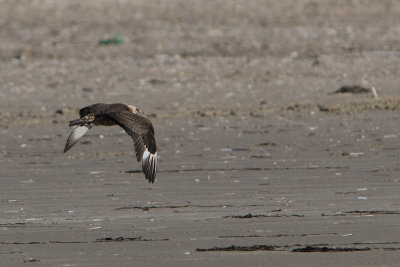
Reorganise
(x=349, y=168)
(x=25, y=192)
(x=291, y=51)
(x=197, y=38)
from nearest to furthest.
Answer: (x=25, y=192)
(x=349, y=168)
(x=291, y=51)
(x=197, y=38)

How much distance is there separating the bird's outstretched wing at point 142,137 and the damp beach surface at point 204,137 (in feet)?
0.69

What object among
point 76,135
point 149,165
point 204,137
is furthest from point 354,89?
point 149,165

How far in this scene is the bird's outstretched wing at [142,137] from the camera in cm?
823

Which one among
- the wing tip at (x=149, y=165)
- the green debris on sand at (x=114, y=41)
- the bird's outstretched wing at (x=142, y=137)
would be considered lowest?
the wing tip at (x=149, y=165)

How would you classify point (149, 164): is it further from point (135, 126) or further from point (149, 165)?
point (135, 126)

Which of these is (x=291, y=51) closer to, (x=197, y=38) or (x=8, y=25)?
(x=197, y=38)

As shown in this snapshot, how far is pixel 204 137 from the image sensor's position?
10.9 m

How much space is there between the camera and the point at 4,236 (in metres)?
6.54

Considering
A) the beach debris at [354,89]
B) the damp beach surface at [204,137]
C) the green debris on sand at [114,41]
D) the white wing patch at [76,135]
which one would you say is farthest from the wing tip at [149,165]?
the green debris on sand at [114,41]

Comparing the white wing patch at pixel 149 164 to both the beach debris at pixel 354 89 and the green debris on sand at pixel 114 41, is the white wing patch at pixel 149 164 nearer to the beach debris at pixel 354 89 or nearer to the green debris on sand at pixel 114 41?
the beach debris at pixel 354 89

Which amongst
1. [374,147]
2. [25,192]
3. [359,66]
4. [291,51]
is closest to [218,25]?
[291,51]

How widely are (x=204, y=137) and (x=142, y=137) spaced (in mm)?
2679

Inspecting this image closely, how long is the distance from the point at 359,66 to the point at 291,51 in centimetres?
176

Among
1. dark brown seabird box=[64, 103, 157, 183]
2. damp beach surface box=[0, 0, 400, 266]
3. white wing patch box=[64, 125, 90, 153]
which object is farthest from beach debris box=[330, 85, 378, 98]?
dark brown seabird box=[64, 103, 157, 183]
